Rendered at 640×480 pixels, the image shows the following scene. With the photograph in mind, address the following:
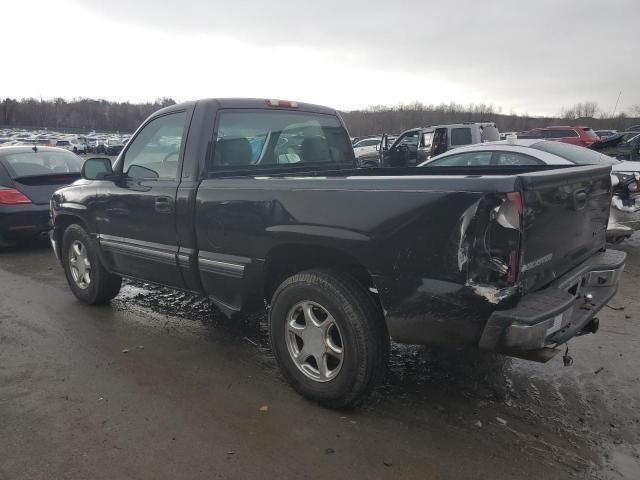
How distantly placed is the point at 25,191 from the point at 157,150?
14.8 feet

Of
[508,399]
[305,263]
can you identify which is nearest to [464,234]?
[305,263]

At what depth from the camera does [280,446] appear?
279 centimetres

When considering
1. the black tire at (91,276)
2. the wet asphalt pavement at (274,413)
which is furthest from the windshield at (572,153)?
the black tire at (91,276)

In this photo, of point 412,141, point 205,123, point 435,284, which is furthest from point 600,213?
point 412,141

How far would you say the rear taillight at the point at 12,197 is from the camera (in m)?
7.43

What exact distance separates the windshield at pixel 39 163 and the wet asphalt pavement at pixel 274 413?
4.09 meters

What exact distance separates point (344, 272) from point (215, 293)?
1.17 metres

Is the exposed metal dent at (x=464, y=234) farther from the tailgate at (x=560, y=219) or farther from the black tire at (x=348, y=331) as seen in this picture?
the black tire at (x=348, y=331)

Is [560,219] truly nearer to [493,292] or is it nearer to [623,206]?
[493,292]

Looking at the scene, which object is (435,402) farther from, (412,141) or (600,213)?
(412,141)

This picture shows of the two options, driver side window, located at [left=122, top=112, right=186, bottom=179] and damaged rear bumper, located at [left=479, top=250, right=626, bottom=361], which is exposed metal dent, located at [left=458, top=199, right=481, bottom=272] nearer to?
damaged rear bumper, located at [left=479, top=250, right=626, bottom=361]

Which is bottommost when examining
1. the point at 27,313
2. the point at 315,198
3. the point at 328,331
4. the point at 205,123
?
the point at 27,313

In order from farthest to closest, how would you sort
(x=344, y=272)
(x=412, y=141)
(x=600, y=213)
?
(x=412, y=141) → (x=600, y=213) → (x=344, y=272)

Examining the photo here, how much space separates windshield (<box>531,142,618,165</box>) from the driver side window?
509cm
